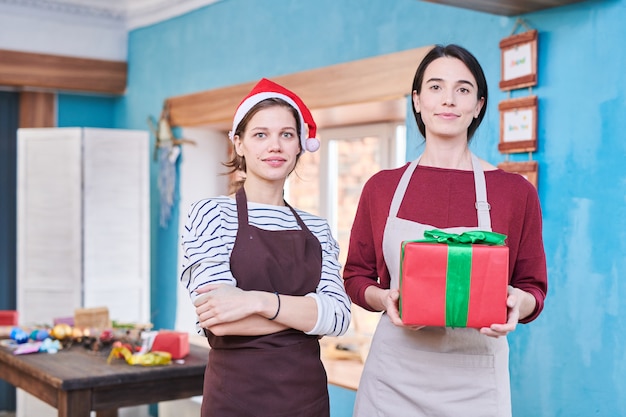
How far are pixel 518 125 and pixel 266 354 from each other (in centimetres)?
186

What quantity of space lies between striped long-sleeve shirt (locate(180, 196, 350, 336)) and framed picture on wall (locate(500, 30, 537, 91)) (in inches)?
63.5

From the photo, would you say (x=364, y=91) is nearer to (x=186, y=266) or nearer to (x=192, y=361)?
(x=192, y=361)

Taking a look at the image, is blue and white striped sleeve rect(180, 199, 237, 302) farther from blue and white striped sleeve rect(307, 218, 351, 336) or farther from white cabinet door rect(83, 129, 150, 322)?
white cabinet door rect(83, 129, 150, 322)

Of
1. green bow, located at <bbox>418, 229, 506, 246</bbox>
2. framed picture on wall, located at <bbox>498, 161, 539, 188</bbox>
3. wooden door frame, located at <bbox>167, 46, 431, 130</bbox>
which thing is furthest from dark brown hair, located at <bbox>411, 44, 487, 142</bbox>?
wooden door frame, located at <bbox>167, 46, 431, 130</bbox>

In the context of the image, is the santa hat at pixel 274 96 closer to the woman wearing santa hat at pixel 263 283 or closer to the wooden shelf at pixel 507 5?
the woman wearing santa hat at pixel 263 283

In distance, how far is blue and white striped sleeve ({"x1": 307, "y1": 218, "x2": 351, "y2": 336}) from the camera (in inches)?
77.1

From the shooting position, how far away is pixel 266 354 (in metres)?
1.96

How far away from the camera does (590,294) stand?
10.3 ft

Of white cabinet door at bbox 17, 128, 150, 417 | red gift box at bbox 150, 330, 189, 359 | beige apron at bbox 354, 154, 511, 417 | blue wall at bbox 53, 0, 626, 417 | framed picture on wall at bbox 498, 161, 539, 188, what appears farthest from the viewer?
white cabinet door at bbox 17, 128, 150, 417

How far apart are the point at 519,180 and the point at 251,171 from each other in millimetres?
660

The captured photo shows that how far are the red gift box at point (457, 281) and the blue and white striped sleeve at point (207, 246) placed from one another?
1.37 ft

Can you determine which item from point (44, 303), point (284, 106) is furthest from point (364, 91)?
point (44, 303)

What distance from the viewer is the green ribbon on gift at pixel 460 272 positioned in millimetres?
1780

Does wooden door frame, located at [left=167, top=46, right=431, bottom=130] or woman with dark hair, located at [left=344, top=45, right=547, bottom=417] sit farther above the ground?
wooden door frame, located at [left=167, top=46, right=431, bottom=130]
